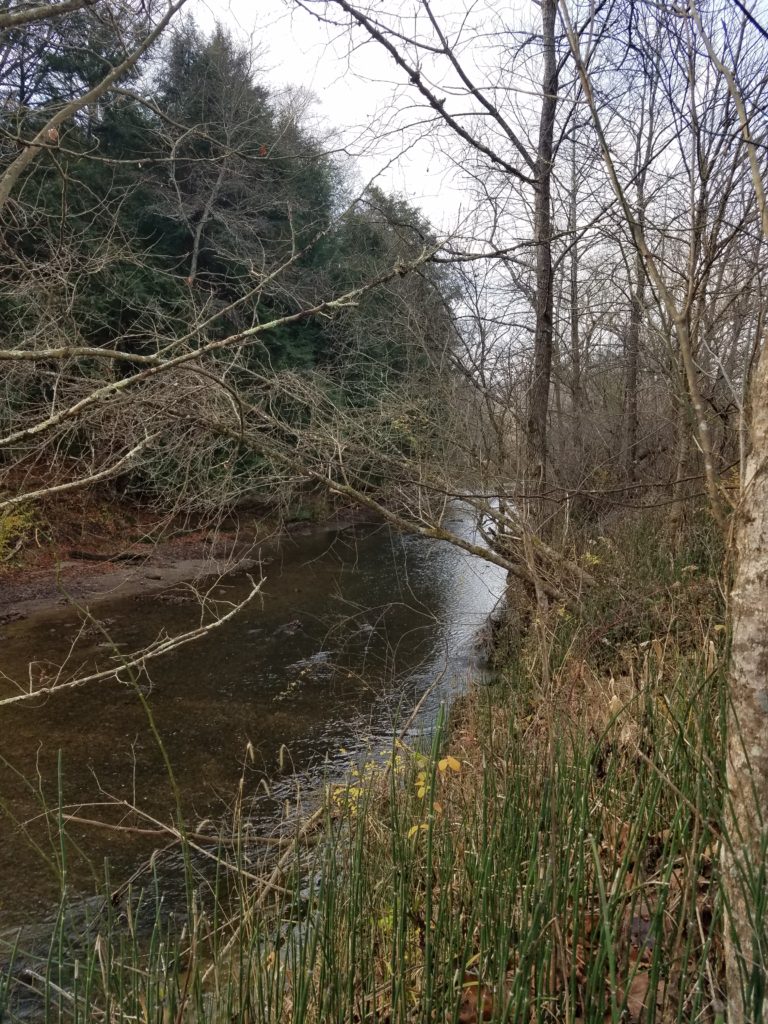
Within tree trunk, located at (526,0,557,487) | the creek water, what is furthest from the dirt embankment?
tree trunk, located at (526,0,557,487)

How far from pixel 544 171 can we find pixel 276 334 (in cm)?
1002

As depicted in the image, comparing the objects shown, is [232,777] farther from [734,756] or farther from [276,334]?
[276,334]

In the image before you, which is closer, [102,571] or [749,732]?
[749,732]

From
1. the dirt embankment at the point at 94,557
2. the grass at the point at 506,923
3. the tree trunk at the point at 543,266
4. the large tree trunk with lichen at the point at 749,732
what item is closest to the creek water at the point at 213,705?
the dirt embankment at the point at 94,557

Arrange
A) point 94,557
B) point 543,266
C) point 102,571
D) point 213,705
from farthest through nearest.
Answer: point 94,557, point 102,571, point 213,705, point 543,266

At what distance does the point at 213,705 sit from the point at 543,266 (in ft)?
17.6

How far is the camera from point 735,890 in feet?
4.19

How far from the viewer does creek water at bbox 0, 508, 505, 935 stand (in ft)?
15.5

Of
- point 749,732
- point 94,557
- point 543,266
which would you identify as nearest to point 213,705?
point 543,266

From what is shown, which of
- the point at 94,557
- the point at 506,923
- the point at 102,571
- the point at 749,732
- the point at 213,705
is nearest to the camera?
the point at 749,732

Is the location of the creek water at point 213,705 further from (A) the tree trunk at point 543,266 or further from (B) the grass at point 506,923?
(A) the tree trunk at point 543,266

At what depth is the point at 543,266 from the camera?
6648 millimetres

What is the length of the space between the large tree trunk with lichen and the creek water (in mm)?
2036

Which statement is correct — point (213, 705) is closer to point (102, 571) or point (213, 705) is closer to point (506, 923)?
point (102, 571)
